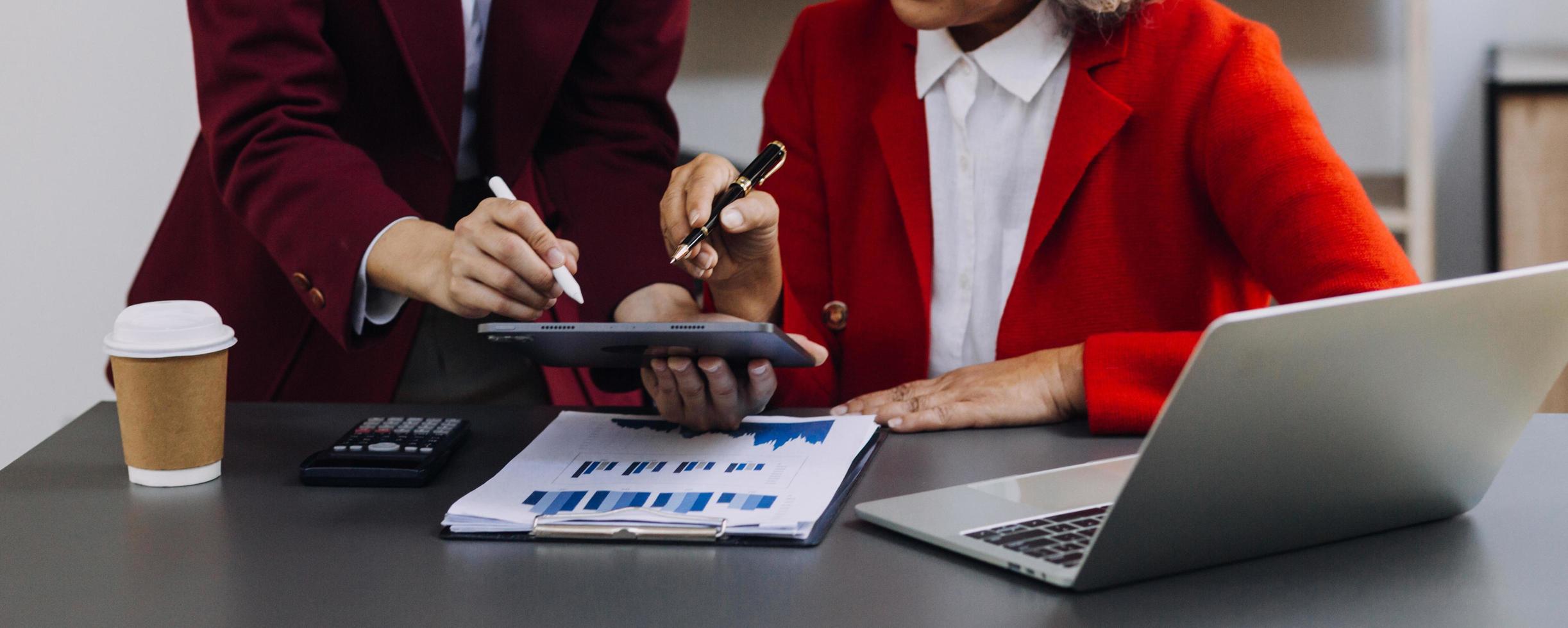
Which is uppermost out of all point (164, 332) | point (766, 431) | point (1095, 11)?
point (1095, 11)

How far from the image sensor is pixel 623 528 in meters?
0.77

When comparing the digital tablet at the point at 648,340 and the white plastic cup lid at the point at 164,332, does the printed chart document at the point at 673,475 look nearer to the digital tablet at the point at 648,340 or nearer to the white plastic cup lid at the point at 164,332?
the digital tablet at the point at 648,340

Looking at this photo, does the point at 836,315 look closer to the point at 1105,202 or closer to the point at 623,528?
the point at 1105,202

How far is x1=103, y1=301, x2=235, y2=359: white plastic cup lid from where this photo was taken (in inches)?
34.7

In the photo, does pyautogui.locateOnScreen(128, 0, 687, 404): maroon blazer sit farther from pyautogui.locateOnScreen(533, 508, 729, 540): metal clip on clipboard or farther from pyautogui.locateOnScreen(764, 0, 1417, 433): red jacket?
pyautogui.locateOnScreen(533, 508, 729, 540): metal clip on clipboard

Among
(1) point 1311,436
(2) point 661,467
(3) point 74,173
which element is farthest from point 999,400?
(3) point 74,173

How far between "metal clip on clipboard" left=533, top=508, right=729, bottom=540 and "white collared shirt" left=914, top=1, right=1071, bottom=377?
0.63 meters

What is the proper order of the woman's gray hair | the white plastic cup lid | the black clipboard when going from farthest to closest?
the woman's gray hair
the white plastic cup lid
the black clipboard

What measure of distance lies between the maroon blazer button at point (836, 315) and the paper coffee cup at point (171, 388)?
0.64 m

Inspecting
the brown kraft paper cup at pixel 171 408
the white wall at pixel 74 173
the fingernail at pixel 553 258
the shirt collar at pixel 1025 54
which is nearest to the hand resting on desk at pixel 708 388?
the fingernail at pixel 553 258

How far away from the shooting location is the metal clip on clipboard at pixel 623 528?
0.76m

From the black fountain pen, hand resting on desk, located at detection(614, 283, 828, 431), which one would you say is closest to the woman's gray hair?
the black fountain pen

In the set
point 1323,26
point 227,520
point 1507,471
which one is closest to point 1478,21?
point 1323,26

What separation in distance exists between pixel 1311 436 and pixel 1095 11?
73 centimetres
